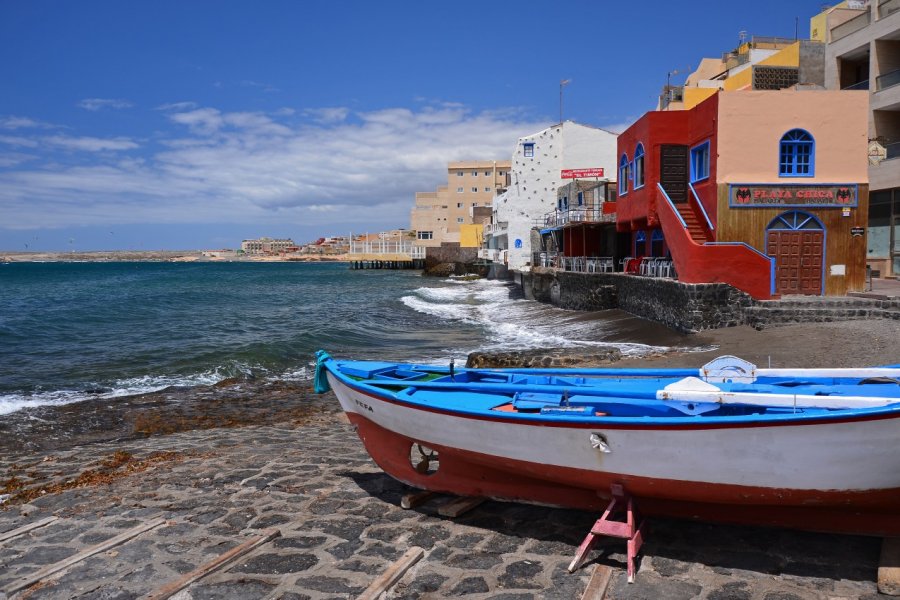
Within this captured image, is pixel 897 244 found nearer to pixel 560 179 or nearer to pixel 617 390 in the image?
pixel 560 179

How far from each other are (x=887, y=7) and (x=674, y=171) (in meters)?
12.7

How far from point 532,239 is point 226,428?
114ft

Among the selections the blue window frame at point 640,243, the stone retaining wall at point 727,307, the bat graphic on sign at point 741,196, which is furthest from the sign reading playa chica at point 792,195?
the blue window frame at point 640,243

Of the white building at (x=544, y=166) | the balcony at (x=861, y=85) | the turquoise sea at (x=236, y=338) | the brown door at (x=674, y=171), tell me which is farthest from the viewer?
the white building at (x=544, y=166)

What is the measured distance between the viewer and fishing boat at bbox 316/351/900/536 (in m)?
4.45

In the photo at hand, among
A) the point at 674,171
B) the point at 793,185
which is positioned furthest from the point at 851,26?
the point at 793,185

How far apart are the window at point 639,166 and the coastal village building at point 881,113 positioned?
346 inches

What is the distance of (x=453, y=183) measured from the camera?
304 ft

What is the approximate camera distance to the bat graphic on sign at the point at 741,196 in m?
18.3

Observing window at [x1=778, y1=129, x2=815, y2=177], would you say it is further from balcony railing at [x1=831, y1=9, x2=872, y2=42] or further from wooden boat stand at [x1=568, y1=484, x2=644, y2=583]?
wooden boat stand at [x1=568, y1=484, x2=644, y2=583]

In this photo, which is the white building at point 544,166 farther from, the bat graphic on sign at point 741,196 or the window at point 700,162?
the bat graphic on sign at point 741,196

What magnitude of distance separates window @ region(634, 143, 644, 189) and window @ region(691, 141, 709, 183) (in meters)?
2.30

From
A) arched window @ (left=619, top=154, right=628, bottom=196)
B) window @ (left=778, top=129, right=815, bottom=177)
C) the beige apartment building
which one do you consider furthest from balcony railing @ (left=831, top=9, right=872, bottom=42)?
the beige apartment building

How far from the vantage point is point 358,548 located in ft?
17.8
